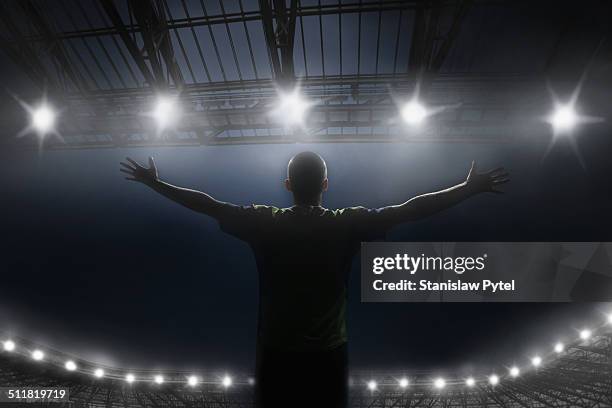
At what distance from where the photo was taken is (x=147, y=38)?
912cm

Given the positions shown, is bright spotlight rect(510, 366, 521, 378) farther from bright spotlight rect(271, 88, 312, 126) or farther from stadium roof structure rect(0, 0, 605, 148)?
bright spotlight rect(271, 88, 312, 126)

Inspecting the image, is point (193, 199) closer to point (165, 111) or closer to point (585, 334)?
point (165, 111)

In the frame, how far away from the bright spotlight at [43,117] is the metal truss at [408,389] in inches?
666

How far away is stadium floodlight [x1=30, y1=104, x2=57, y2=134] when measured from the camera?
11.0m

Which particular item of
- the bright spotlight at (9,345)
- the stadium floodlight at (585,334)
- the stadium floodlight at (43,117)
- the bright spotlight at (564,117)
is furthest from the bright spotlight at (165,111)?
the stadium floodlight at (585,334)

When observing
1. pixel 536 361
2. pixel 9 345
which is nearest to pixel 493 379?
pixel 536 361

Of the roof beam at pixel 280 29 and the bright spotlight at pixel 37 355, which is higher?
the roof beam at pixel 280 29

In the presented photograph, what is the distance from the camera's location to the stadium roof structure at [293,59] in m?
9.16

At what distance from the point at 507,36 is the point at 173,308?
737 inches

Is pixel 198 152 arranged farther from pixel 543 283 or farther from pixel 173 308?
pixel 543 283

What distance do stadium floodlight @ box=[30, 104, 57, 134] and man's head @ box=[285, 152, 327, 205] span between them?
12.6m


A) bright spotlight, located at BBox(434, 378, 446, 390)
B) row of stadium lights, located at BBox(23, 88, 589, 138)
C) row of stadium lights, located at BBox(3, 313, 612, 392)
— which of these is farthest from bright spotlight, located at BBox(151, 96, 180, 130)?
bright spotlight, located at BBox(434, 378, 446, 390)

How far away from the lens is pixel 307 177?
69.2 inches

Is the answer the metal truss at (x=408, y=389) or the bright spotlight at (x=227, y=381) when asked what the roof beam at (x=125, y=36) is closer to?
the metal truss at (x=408, y=389)
